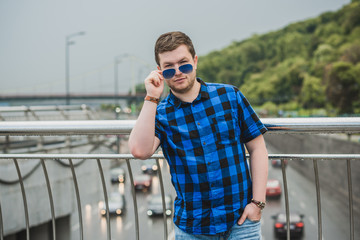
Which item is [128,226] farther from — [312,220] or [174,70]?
[174,70]

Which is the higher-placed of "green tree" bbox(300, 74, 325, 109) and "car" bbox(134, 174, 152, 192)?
"green tree" bbox(300, 74, 325, 109)

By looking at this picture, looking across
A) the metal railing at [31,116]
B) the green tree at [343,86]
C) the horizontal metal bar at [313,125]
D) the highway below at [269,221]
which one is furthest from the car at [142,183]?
the horizontal metal bar at [313,125]

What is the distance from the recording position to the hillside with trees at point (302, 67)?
128 feet

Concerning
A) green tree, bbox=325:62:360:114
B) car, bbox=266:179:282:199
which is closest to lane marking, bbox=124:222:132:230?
car, bbox=266:179:282:199

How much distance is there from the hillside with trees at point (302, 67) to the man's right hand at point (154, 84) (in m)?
39.1

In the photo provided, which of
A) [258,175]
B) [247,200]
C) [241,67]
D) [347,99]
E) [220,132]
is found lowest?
[247,200]

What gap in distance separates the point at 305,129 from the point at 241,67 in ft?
331

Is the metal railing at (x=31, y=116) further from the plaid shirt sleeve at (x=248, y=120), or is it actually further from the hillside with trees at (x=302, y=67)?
the hillside with trees at (x=302, y=67)

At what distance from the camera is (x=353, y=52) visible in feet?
145

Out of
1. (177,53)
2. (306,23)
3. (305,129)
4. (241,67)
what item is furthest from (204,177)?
(306,23)

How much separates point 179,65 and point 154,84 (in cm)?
14

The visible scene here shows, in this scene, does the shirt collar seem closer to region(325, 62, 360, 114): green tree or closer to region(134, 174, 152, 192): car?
region(134, 174, 152, 192): car

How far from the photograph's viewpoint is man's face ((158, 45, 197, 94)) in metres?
1.71

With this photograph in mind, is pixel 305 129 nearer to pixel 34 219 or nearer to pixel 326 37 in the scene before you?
pixel 34 219
